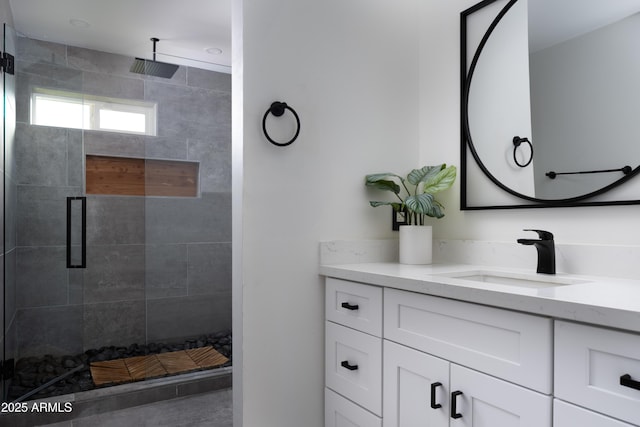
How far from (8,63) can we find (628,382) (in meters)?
3.02

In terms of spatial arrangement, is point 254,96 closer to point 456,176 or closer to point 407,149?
point 407,149

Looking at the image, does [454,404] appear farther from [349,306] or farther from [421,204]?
[421,204]

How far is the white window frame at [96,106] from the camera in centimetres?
259

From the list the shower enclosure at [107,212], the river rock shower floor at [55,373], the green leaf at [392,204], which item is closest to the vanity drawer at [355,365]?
the green leaf at [392,204]

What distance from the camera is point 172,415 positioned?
2434 millimetres

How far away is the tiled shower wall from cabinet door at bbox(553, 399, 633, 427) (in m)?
2.72

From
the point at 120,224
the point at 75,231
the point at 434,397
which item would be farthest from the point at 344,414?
the point at 120,224

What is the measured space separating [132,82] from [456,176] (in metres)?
2.80

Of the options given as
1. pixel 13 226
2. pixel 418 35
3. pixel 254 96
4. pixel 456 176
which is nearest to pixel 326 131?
pixel 254 96

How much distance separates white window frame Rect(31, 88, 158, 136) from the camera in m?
2.59

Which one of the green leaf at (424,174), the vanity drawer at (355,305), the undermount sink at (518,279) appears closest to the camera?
the undermount sink at (518,279)

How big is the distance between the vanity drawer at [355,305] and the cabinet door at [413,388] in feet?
0.33

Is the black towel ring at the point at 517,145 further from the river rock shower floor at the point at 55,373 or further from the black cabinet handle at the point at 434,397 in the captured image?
the river rock shower floor at the point at 55,373

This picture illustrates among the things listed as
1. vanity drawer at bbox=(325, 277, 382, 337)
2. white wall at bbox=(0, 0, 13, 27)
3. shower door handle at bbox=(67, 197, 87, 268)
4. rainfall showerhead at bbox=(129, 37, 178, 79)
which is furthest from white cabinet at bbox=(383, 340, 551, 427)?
rainfall showerhead at bbox=(129, 37, 178, 79)
